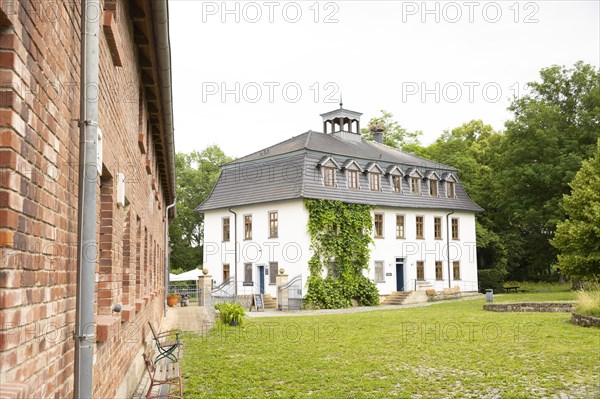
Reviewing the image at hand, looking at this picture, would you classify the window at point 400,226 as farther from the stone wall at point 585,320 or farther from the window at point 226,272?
the stone wall at point 585,320

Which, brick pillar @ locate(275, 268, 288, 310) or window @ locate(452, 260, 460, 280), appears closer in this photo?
brick pillar @ locate(275, 268, 288, 310)

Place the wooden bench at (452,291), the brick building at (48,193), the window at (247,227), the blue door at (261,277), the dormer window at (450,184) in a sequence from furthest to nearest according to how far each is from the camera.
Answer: the dormer window at (450,184) → the wooden bench at (452,291) → the window at (247,227) → the blue door at (261,277) → the brick building at (48,193)

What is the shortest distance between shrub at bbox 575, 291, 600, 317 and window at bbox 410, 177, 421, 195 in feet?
58.8

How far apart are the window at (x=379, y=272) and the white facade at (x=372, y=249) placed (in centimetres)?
6

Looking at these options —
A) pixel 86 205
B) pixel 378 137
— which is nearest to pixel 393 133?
pixel 378 137

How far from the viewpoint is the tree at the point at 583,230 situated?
2509 centimetres

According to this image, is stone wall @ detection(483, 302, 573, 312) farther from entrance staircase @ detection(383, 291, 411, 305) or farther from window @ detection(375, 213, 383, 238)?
window @ detection(375, 213, 383, 238)

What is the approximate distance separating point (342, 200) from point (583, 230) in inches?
489

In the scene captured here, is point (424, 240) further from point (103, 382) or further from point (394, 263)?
point (103, 382)

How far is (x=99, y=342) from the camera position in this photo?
515cm

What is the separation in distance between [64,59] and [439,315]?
75.3 ft

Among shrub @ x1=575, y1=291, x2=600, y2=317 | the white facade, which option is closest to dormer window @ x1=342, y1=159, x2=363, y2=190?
the white facade

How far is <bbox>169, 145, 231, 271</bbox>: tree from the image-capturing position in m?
56.1

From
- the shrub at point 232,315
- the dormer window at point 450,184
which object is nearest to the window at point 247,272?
the shrub at point 232,315
